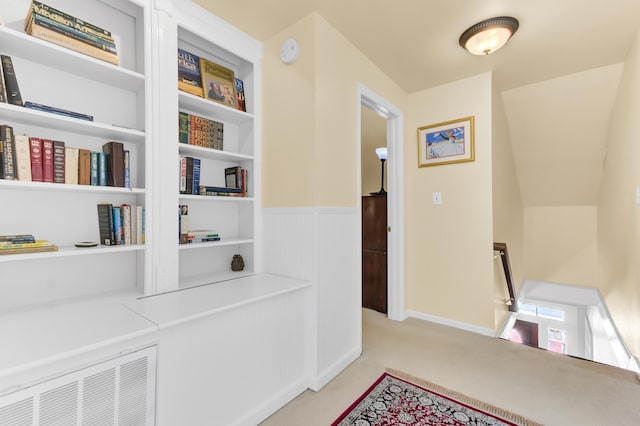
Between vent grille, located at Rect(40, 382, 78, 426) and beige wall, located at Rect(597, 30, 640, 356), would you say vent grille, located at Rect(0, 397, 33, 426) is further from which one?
beige wall, located at Rect(597, 30, 640, 356)

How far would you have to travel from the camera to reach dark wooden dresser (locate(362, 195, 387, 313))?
315 cm

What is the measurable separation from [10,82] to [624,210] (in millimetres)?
4178

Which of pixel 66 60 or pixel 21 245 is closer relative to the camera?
pixel 21 245

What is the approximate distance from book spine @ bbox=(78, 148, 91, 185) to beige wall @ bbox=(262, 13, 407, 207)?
104cm

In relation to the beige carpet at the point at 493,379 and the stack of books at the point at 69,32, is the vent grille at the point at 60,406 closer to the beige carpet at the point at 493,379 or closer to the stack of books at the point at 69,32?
the beige carpet at the point at 493,379

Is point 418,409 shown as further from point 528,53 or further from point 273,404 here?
point 528,53

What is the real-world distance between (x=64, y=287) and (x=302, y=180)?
4.60ft

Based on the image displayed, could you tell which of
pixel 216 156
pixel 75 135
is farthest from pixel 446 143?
pixel 75 135

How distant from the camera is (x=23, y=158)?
127 centimetres

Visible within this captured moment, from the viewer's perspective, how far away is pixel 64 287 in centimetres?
147

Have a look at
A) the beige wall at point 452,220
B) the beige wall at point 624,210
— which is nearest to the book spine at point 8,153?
the beige wall at point 452,220

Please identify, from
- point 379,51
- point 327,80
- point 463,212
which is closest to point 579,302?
point 463,212

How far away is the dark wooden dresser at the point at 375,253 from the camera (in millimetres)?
3148

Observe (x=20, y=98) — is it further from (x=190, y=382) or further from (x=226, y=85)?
(x=190, y=382)
